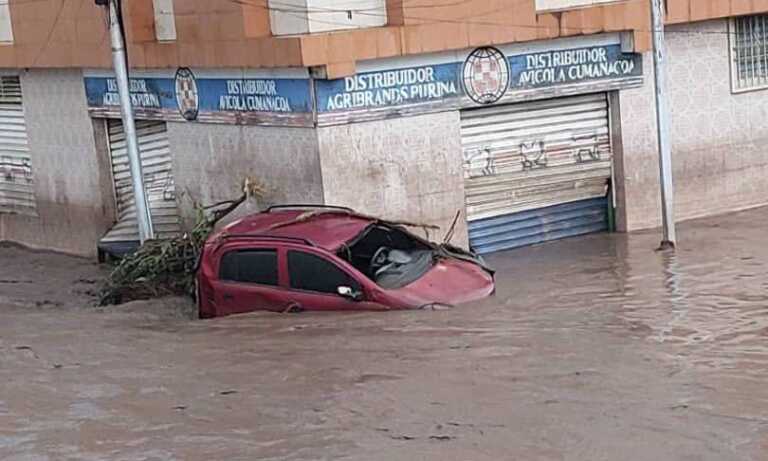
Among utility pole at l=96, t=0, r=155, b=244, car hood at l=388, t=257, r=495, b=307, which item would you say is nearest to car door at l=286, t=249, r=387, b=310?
car hood at l=388, t=257, r=495, b=307

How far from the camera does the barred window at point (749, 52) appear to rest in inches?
766

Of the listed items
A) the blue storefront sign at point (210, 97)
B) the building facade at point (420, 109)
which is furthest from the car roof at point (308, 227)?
the blue storefront sign at point (210, 97)

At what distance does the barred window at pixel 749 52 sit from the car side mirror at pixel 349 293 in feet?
30.5

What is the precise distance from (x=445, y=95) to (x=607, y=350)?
7.11 metres

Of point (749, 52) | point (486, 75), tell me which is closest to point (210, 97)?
point (486, 75)

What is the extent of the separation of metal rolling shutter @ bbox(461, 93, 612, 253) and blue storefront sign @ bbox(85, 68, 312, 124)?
8.24ft

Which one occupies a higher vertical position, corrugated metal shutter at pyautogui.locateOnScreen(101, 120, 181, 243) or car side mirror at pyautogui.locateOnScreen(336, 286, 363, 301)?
corrugated metal shutter at pyautogui.locateOnScreen(101, 120, 181, 243)

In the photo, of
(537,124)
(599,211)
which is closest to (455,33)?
(537,124)

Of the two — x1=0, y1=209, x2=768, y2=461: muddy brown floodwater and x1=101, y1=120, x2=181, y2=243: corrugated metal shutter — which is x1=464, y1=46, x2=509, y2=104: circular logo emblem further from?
x1=101, y1=120, x2=181, y2=243: corrugated metal shutter

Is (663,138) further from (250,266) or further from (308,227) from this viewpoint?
(250,266)

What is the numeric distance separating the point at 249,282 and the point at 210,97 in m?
5.26

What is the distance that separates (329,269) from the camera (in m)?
12.7

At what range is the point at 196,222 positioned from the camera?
17891mm

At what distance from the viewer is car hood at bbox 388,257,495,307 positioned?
12.6 m
